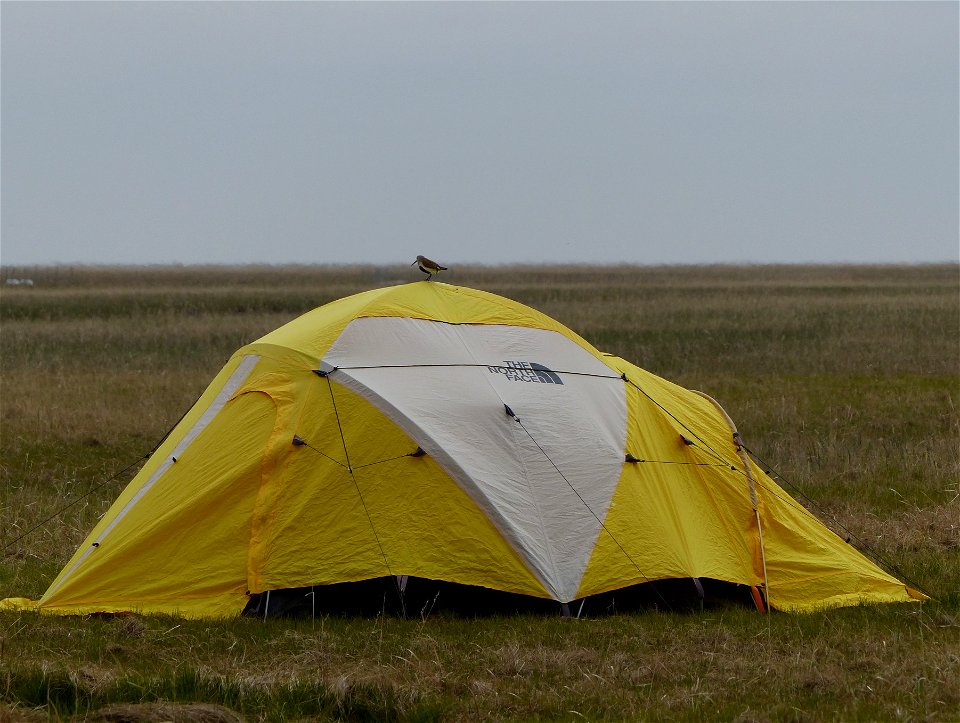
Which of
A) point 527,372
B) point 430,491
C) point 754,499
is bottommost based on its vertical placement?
point 754,499

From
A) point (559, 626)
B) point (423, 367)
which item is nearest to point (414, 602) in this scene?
point (559, 626)

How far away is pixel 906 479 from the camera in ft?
38.5

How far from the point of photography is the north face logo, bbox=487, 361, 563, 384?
8.39 metres

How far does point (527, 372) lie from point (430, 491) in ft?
4.52

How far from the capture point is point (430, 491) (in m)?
7.59

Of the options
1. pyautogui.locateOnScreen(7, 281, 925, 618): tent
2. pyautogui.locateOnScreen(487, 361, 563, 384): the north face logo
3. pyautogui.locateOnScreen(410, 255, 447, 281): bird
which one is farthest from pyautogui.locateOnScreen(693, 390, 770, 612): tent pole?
pyautogui.locateOnScreen(410, 255, 447, 281): bird

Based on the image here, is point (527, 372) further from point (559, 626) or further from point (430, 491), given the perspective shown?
point (559, 626)

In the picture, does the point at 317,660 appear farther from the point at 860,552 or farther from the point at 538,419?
the point at 860,552

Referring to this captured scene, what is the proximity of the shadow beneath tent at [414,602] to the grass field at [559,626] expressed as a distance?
20 centimetres

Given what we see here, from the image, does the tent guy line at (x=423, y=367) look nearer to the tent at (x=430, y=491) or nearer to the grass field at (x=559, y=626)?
the tent at (x=430, y=491)

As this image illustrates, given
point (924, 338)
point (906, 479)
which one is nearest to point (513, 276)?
point (924, 338)

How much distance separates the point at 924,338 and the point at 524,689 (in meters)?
19.5

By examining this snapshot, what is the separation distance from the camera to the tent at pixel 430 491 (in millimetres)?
7477

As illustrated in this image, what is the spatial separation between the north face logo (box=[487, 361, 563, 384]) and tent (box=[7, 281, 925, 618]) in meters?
0.02
